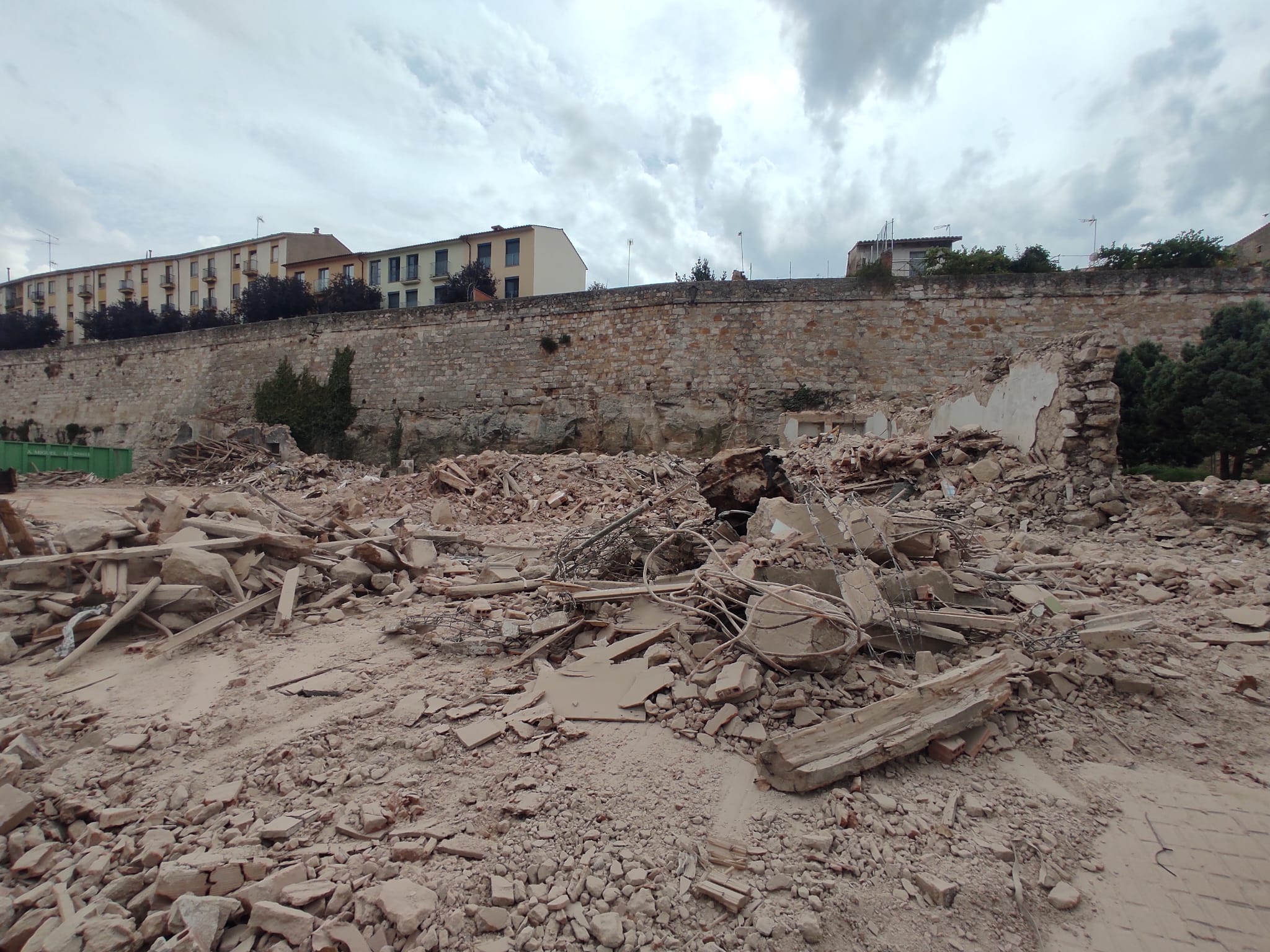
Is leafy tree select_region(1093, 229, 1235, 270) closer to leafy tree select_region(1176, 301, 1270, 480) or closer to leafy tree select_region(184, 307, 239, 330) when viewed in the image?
leafy tree select_region(1176, 301, 1270, 480)

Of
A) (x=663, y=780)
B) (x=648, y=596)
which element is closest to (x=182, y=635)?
(x=648, y=596)

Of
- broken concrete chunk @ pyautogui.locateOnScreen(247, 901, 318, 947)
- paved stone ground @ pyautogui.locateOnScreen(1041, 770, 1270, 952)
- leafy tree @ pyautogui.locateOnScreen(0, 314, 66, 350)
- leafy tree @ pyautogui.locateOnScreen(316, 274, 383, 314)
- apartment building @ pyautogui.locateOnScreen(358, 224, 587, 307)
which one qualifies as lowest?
broken concrete chunk @ pyautogui.locateOnScreen(247, 901, 318, 947)

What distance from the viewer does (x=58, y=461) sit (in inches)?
677

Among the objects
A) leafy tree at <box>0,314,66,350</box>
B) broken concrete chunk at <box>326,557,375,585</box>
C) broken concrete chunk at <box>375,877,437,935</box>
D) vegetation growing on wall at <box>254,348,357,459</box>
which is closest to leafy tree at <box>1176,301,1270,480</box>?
broken concrete chunk at <box>326,557,375,585</box>

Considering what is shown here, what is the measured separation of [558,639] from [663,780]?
5.12 ft

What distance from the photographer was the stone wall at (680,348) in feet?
44.7

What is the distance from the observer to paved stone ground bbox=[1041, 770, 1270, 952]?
1.81m

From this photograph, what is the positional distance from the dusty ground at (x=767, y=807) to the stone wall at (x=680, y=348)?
37.1ft

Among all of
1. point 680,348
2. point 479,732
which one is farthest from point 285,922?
point 680,348

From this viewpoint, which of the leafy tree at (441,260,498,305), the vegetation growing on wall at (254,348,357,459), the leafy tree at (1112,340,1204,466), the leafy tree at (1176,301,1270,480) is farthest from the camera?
the leafy tree at (441,260,498,305)

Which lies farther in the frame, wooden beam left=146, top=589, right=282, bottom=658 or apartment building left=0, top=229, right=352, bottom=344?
apartment building left=0, top=229, right=352, bottom=344

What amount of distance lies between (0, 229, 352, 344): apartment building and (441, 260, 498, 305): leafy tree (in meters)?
11.9

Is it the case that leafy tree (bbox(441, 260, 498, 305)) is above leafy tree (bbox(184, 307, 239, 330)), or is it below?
above

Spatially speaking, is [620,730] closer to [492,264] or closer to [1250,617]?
[1250,617]
